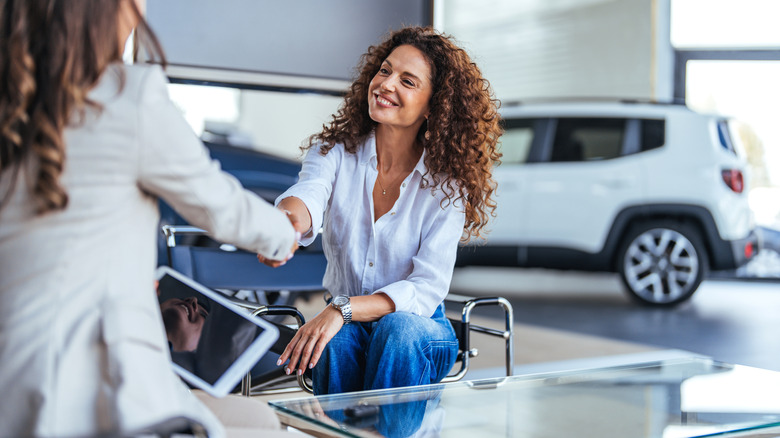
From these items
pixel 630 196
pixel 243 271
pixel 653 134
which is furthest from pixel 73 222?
pixel 653 134

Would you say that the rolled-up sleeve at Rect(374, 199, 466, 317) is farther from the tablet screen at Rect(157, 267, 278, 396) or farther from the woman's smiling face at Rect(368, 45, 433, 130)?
the tablet screen at Rect(157, 267, 278, 396)

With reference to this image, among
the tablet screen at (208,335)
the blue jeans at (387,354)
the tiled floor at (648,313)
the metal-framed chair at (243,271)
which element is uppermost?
the tablet screen at (208,335)

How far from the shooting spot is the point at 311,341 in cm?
175

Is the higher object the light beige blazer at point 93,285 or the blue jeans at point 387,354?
the light beige blazer at point 93,285

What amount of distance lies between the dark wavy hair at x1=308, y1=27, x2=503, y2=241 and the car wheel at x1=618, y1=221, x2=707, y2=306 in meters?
3.66

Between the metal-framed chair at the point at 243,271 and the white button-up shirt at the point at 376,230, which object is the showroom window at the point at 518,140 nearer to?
the metal-framed chair at the point at 243,271

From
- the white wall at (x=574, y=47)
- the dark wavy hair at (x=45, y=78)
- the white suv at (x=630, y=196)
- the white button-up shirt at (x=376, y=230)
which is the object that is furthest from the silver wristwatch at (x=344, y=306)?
the white wall at (x=574, y=47)

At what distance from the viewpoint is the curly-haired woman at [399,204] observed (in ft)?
6.01

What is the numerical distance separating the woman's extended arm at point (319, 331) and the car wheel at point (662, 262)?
3.96 metres

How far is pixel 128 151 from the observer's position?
90cm

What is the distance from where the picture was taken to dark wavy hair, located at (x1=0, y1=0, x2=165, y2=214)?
2.81 ft

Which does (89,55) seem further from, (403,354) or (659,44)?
(659,44)

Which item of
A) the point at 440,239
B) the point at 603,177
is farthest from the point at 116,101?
the point at 603,177

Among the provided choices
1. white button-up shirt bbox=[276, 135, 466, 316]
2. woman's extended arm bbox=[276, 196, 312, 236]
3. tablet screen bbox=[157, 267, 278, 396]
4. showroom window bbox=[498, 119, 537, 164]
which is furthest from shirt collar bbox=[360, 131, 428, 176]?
showroom window bbox=[498, 119, 537, 164]
